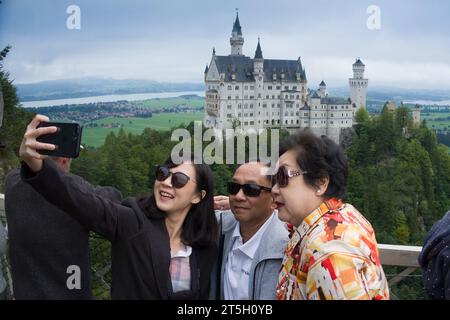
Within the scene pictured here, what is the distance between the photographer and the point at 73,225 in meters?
1.39

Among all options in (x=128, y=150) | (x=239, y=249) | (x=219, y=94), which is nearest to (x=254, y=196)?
(x=239, y=249)

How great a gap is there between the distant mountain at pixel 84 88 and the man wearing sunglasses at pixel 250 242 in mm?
11763

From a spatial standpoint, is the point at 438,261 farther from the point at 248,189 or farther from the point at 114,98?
the point at 114,98

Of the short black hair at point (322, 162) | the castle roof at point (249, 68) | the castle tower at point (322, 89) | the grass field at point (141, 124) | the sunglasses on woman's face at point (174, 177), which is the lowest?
the grass field at point (141, 124)

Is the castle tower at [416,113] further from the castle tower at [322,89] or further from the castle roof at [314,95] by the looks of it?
the castle roof at [314,95]

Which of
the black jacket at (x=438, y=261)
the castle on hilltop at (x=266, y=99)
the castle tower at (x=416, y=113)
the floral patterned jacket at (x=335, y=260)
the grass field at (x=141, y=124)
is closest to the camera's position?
the floral patterned jacket at (x=335, y=260)

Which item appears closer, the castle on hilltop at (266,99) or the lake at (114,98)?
the lake at (114,98)

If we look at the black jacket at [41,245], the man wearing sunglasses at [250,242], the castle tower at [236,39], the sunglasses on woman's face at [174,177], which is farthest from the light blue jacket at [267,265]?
the castle tower at [236,39]

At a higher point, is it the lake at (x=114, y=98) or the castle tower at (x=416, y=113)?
the lake at (x=114, y=98)

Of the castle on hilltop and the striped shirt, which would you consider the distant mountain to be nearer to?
the castle on hilltop

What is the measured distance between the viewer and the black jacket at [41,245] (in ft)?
4.52

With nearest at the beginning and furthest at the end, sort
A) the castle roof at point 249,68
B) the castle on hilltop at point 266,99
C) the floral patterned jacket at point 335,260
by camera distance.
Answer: the floral patterned jacket at point 335,260
the castle on hilltop at point 266,99
the castle roof at point 249,68

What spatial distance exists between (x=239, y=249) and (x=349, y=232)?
0.40 metres
